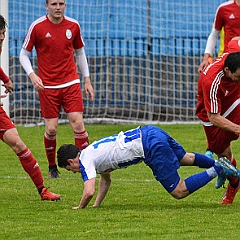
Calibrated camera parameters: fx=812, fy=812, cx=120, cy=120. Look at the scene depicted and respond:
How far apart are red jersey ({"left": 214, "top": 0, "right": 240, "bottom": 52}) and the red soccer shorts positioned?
2.16 m

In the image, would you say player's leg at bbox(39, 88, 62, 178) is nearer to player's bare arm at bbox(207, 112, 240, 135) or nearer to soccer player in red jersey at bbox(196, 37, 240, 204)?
soccer player in red jersey at bbox(196, 37, 240, 204)

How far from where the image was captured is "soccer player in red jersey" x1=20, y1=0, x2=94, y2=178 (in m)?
10.1

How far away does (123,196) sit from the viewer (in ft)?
28.4

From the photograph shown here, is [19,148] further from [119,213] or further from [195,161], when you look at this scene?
[195,161]

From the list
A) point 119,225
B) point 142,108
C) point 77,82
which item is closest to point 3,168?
point 77,82

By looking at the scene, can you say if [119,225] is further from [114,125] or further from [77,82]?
[114,125]

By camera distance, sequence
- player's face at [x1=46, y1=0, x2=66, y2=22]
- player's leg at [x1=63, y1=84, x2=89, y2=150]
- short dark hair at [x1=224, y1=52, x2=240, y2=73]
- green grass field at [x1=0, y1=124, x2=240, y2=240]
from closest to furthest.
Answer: green grass field at [x1=0, y1=124, x2=240, y2=240]
short dark hair at [x1=224, y1=52, x2=240, y2=73]
player's face at [x1=46, y1=0, x2=66, y2=22]
player's leg at [x1=63, y1=84, x2=89, y2=150]

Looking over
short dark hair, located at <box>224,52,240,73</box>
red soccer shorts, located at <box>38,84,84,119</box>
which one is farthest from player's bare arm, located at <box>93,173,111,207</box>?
red soccer shorts, located at <box>38,84,84,119</box>

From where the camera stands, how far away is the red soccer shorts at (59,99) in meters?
10.1

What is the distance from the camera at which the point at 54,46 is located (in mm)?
10156

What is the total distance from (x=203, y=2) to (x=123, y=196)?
33.7ft

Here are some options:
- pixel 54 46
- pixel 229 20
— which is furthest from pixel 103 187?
pixel 229 20

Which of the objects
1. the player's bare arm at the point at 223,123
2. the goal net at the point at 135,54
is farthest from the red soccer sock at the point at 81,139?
the goal net at the point at 135,54

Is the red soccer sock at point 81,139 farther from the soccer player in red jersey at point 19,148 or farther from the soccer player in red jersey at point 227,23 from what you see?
the soccer player in red jersey at point 227,23
